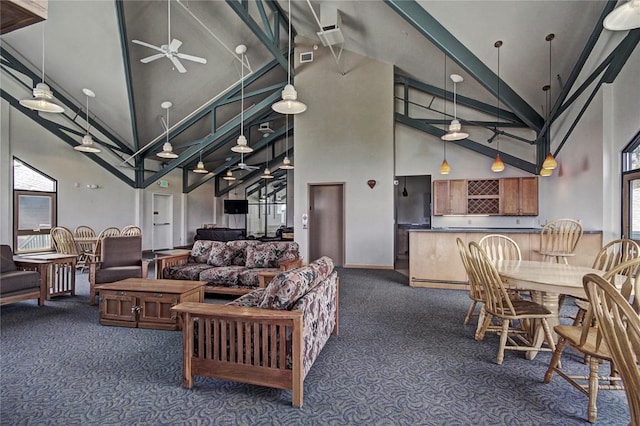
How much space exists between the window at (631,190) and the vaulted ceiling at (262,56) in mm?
1084

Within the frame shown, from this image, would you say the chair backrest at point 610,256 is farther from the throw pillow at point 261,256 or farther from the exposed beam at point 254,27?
the exposed beam at point 254,27

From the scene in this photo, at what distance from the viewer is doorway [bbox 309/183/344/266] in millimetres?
7648

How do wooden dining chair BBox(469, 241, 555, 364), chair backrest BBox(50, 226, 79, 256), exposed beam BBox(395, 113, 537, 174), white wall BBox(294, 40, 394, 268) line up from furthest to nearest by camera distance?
white wall BBox(294, 40, 394, 268) → exposed beam BBox(395, 113, 537, 174) → chair backrest BBox(50, 226, 79, 256) → wooden dining chair BBox(469, 241, 555, 364)

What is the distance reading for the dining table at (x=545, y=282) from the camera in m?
2.38

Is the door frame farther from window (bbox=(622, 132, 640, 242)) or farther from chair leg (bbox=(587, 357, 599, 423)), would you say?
chair leg (bbox=(587, 357, 599, 423))

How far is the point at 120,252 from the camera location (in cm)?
→ 488

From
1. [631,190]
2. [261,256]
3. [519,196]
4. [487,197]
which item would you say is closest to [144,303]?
[261,256]

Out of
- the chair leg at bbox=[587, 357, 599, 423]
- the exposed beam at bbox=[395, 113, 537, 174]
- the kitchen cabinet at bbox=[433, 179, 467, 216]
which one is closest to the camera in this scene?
the chair leg at bbox=[587, 357, 599, 423]

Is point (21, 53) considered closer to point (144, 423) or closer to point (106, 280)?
point (106, 280)

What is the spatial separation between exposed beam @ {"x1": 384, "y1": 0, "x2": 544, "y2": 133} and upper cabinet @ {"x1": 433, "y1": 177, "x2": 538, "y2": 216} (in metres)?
1.88

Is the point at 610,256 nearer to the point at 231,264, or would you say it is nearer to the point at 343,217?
the point at 231,264

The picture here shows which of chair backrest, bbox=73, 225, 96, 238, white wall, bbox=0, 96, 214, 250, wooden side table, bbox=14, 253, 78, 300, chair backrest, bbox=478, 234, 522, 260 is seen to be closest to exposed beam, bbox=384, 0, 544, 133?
chair backrest, bbox=478, 234, 522, 260

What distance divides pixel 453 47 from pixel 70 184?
8.77m

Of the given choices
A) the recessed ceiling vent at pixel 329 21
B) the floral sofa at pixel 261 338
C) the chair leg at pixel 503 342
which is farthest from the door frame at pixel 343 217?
the floral sofa at pixel 261 338
